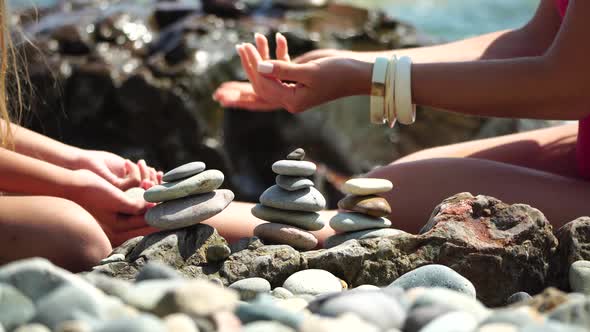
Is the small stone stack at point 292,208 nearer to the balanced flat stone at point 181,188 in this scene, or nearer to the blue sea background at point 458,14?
the balanced flat stone at point 181,188

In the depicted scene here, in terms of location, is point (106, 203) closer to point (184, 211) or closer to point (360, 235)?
point (184, 211)

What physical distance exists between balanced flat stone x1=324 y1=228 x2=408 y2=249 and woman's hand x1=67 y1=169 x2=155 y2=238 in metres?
0.61

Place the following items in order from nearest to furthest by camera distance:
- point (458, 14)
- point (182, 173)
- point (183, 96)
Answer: point (182, 173) < point (183, 96) < point (458, 14)

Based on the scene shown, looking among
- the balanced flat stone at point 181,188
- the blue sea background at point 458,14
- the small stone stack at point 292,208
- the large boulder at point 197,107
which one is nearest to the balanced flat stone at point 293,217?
the small stone stack at point 292,208

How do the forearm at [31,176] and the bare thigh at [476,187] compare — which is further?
the bare thigh at [476,187]

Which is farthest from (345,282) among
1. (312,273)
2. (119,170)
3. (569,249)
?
(119,170)

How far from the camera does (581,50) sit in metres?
2.75

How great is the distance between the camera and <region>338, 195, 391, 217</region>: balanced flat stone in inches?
110

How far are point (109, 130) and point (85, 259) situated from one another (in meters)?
5.19

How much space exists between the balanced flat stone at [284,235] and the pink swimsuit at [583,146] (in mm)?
1131

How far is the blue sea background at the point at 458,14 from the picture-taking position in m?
12.8

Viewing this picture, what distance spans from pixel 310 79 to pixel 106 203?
0.81 meters

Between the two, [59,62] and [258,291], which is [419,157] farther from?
[59,62]

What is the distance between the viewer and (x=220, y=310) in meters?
1.72
